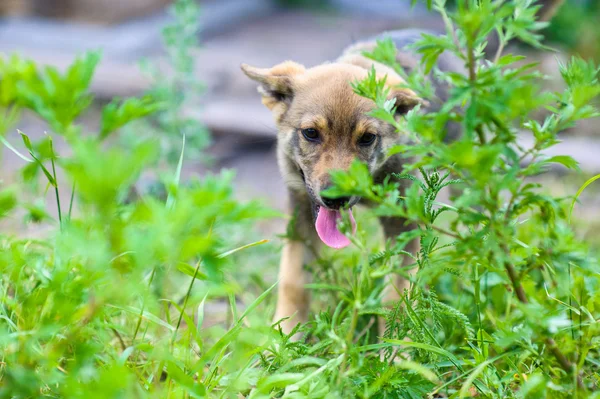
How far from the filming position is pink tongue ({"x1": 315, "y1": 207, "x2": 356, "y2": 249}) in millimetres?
2564

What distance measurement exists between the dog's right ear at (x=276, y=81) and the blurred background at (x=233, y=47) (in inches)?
38.3

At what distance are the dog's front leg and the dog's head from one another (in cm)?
15

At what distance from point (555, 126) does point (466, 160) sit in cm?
30

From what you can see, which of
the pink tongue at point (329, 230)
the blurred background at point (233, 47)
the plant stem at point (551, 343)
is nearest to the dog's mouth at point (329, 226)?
the pink tongue at point (329, 230)

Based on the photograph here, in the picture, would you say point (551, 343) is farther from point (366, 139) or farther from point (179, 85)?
point (179, 85)

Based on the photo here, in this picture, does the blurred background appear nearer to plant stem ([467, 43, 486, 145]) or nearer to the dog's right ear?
the dog's right ear

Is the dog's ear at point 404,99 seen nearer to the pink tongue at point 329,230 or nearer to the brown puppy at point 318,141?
the brown puppy at point 318,141

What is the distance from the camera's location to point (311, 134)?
2768mm

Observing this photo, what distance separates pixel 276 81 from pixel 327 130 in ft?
1.42

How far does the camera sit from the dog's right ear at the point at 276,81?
298 centimetres

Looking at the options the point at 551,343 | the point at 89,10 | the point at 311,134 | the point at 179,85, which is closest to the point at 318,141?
the point at 311,134

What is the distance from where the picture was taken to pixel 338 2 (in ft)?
31.5

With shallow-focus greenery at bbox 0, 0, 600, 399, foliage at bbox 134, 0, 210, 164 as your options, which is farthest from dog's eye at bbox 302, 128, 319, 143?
foliage at bbox 134, 0, 210, 164

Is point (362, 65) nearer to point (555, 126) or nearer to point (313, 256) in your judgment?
point (313, 256)
